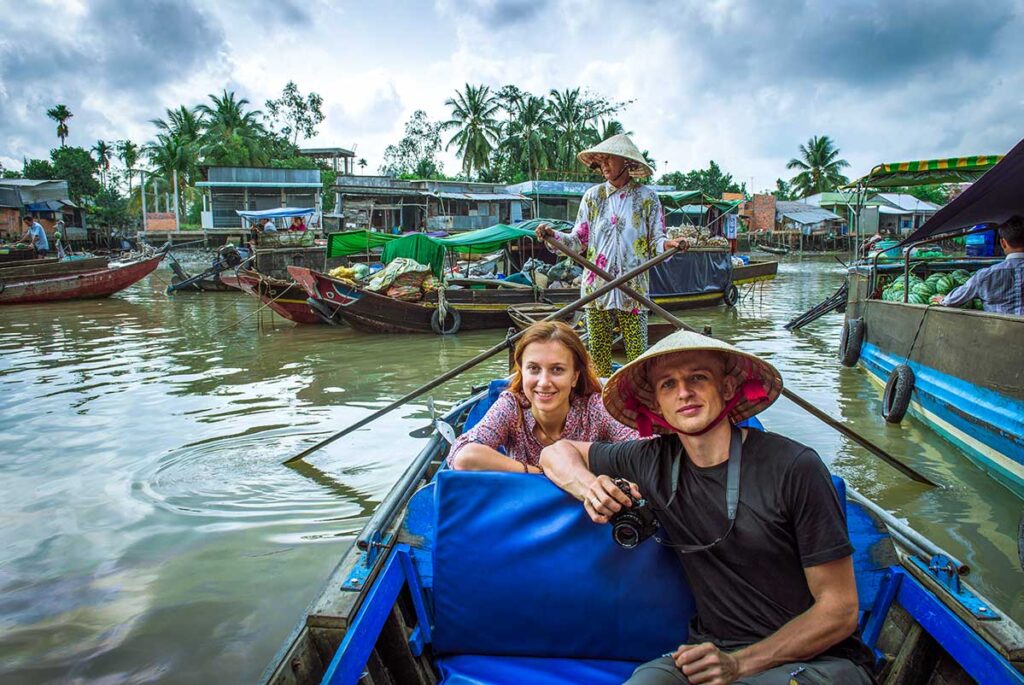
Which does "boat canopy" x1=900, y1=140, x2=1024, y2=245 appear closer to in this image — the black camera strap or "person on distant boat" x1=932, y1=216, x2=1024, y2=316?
"person on distant boat" x1=932, y1=216, x2=1024, y2=316

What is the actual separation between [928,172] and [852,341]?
2147 mm

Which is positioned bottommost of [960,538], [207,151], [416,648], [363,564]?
[960,538]

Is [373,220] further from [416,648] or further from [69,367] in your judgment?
[416,648]

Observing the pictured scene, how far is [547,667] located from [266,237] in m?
25.2

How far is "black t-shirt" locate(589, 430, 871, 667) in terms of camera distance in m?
1.59

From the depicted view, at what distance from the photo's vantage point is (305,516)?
441 centimetres

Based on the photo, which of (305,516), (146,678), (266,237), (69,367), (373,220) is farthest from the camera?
(373,220)

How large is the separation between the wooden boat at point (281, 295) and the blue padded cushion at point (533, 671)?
11.8 m

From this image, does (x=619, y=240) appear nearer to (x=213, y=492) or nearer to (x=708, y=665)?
(x=708, y=665)

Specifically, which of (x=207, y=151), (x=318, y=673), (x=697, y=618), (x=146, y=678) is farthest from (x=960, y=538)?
(x=207, y=151)

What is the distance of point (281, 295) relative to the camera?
13.2 metres

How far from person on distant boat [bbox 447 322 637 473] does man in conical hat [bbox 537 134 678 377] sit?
5.68ft

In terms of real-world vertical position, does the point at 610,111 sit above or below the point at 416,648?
above

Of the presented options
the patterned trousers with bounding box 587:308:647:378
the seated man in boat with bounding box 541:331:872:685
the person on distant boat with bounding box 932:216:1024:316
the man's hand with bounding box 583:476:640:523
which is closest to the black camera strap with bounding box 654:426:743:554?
the seated man in boat with bounding box 541:331:872:685
